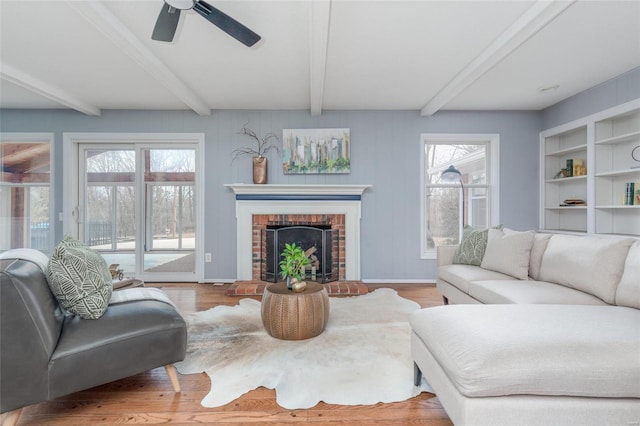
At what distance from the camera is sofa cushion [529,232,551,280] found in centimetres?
265

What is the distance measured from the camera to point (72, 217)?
14.4ft

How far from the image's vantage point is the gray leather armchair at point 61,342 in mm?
1376

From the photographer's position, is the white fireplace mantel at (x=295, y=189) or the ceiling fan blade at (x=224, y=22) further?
the white fireplace mantel at (x=295, y=189)

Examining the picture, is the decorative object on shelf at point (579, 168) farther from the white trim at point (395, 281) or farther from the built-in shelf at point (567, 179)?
the white trim at point (395, 281)

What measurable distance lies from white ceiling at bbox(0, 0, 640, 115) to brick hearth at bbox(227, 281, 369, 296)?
229cm

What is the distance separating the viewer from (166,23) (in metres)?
2.01

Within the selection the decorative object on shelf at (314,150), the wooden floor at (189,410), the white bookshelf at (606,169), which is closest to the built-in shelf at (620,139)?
the white bookshelf at (606,169)

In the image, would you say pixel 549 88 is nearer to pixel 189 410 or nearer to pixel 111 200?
pixel 189 410

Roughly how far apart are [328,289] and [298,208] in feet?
3.79

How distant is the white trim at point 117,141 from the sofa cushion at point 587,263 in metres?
3.95

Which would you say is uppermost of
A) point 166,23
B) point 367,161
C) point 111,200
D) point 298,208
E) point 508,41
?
point 508,41

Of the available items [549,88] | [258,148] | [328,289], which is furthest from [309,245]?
[549,88]

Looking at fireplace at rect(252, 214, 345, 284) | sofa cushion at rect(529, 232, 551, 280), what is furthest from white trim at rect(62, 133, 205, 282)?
sofa cushion at rect(529, 232, 551, 280)

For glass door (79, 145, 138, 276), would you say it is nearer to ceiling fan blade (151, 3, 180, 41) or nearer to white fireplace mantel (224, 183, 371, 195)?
white fireplace mantel (224, 183, 371, 195)
